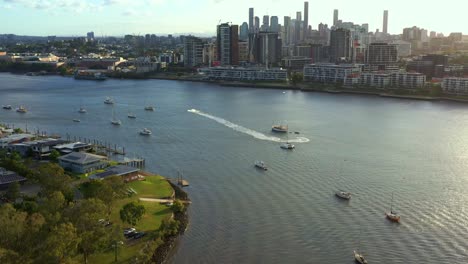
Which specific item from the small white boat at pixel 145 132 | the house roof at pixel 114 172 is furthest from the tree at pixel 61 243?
the small white boat at pixel 145 132

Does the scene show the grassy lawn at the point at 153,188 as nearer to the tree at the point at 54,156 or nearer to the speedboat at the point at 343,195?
the tree at the point at 54,156

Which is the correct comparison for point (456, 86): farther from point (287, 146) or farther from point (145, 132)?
point (145, 132)

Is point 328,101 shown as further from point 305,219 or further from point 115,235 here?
point 115,235

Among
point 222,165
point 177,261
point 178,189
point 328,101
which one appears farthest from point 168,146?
point 328,101

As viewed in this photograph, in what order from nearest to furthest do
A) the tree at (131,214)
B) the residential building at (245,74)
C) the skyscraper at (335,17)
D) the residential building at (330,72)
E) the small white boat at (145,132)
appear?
1. the tree at (131,214)
2. the small white boat at (145,132)
3. the residential building at (330,72)
4. the residential building at (245,74)
5. the skyscraper at (335,17)

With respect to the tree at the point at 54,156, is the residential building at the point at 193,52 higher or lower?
higher

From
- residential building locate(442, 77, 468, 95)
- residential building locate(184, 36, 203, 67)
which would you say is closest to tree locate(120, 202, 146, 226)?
residential building locate(442, 77, 468, 95)
